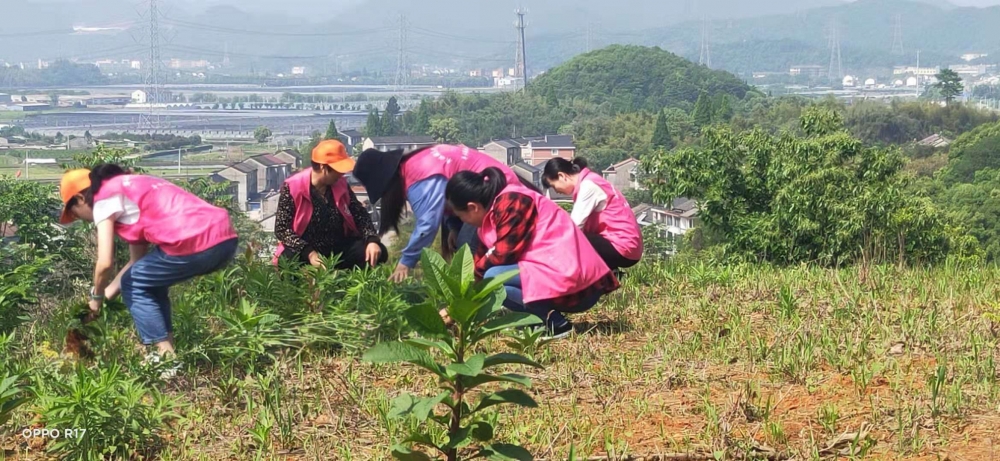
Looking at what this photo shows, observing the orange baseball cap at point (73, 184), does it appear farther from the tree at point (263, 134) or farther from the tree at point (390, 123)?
the tree at point (390, 123)

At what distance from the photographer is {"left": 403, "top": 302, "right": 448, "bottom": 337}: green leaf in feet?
8.62

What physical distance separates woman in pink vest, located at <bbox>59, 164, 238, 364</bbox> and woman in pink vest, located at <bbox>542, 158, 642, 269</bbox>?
2268mm

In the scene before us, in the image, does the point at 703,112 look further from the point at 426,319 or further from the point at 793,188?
the point at 426,319

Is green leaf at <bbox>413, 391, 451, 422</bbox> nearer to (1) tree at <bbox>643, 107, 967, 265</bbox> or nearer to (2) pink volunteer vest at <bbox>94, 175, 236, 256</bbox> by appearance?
(2) pink volunteer vest at <bbox>94, 175, 236, 256</bbox>

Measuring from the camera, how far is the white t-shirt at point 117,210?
455 cm

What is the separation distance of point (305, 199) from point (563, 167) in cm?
152

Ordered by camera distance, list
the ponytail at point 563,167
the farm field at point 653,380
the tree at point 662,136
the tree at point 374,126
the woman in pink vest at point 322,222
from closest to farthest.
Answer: the farm field at point 653,380 < the woman in pink vest at point 322,222 < the ponytail at point 563,167 < the tree at point 662,136 < the tree at point 374,126

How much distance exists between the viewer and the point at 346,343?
4758 millimetres

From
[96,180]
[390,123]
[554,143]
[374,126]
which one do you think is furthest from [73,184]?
[390,123]

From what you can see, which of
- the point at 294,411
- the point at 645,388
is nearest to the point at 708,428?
the point at 645,388

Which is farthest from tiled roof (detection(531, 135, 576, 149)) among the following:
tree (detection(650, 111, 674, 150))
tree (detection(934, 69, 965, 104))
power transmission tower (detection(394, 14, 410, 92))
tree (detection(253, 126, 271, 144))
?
power transmission tower (detection(394, 14, 410, 92))

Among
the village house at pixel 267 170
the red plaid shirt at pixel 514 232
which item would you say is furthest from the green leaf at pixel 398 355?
the village house at pixel 267 170

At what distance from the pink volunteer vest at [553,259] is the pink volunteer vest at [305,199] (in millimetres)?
1194

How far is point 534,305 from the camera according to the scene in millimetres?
5305
